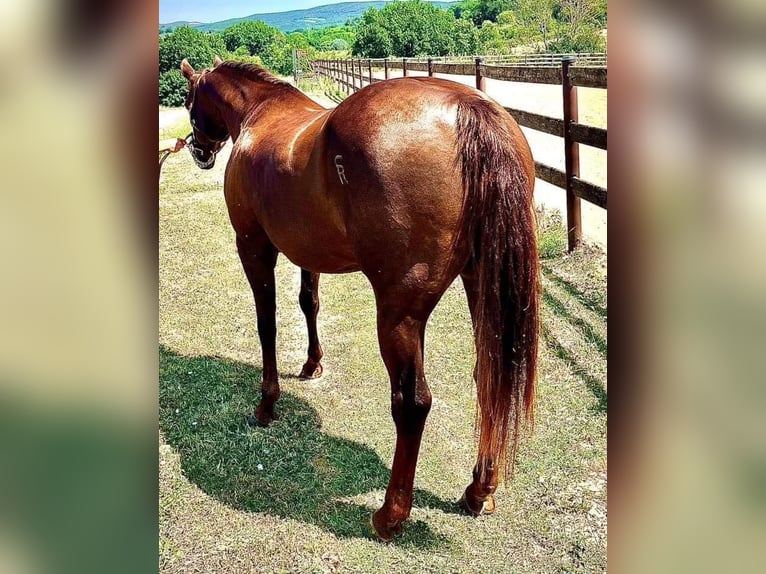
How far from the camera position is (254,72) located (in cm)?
296

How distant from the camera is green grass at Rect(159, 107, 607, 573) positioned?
6.55 ft

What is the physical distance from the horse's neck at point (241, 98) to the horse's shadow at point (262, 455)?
49.6 inches

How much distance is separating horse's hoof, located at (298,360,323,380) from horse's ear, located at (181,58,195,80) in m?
1.54

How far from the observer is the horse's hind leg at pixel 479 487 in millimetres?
2121

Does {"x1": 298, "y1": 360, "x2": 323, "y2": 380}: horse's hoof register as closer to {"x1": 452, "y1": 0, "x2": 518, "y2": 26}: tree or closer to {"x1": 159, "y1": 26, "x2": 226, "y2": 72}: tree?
{"x1": 159, "y1": 26, "x2": 226, "y2": 72}: tree

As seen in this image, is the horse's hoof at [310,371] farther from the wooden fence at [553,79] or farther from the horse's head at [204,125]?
the wooden fence at [553,79]

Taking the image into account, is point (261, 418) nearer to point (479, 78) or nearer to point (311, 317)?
point (311, 317)

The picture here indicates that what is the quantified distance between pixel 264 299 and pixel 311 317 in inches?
→ 14.9

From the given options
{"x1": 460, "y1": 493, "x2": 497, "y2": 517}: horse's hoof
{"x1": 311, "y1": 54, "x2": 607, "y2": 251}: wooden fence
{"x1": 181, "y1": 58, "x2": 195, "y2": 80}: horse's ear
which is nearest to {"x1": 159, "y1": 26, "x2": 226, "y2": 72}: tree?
{"x1": 181, "y1": 58, "x2": 195, "y2": 80}: horse's ear

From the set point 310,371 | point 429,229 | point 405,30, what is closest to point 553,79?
point 405,30
